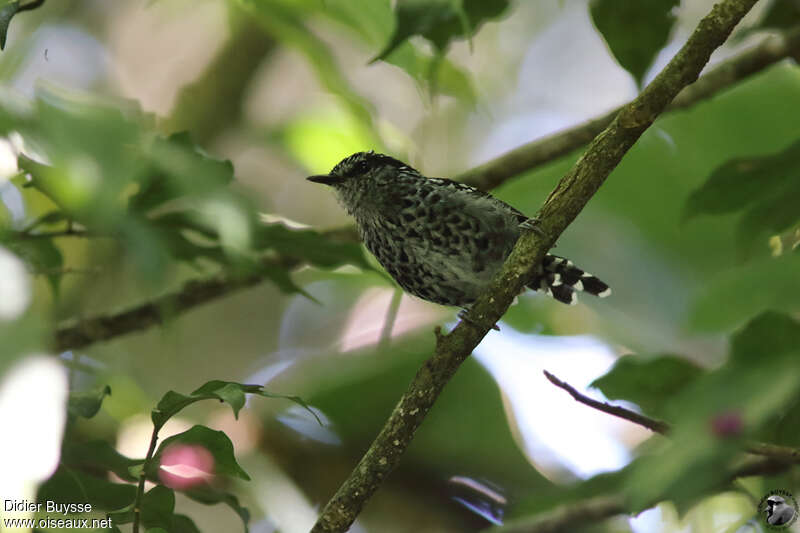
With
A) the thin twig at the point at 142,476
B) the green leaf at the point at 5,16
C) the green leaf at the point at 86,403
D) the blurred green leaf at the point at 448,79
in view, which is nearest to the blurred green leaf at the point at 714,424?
the thin twig at the point at 142,476

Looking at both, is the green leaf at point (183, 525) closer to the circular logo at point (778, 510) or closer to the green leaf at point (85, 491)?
the green leaf at point (85, 491)

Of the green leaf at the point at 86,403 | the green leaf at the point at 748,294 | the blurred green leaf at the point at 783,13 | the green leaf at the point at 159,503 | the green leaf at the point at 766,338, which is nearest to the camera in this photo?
the green leaf at the point at 766,338

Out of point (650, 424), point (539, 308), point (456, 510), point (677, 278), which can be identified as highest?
point (677, 278)

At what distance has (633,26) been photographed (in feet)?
8.02

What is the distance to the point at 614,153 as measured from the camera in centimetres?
217

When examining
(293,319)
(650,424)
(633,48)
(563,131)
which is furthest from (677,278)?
(293,319)

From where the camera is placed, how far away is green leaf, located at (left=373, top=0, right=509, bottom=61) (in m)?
2.32

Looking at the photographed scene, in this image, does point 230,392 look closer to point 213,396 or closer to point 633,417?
point 213,396

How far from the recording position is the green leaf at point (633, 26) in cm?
242

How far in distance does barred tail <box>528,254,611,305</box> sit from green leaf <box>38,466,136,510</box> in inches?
74.2

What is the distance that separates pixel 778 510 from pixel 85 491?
1755 millimetres

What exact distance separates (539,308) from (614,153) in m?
2.06

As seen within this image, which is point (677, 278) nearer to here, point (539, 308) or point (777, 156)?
point (539, 308)

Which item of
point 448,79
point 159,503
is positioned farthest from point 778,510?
point 448,79
